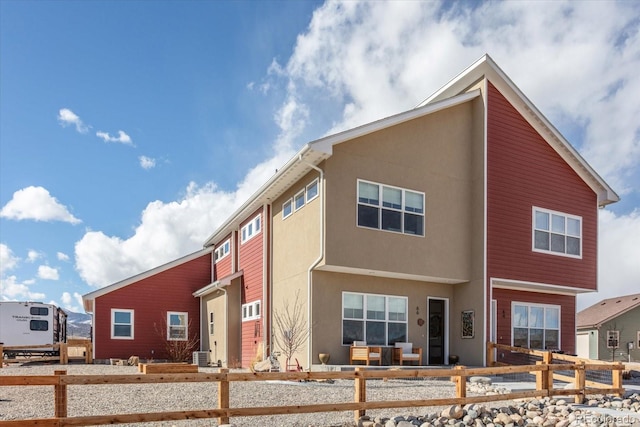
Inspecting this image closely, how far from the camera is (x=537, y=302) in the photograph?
18.0 meters

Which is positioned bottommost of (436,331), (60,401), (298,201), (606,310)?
(606,310)

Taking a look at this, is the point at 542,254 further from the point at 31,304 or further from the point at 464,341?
the point at 31,304

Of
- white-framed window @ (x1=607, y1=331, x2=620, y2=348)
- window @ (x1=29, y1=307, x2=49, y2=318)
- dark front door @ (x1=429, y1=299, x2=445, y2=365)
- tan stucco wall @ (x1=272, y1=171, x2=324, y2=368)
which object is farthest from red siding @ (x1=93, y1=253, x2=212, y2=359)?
white-framed window @ (x1=607, y1=331, x2=620, y2=348)

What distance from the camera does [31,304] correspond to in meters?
24.8

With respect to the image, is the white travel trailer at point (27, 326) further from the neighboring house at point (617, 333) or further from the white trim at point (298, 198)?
the neighboring house at point (617, 333)

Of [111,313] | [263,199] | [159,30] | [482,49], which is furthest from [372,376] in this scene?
[111,313]

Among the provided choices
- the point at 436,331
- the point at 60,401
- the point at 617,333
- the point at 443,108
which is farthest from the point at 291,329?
the point at 617,333

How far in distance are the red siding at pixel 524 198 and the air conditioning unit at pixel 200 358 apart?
36.2ft

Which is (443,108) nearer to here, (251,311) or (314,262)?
(314,262)

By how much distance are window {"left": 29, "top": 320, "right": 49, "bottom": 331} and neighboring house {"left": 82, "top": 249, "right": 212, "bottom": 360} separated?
2434mm

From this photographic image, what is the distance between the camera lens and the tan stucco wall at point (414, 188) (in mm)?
13927

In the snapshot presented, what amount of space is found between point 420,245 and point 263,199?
18.5ft

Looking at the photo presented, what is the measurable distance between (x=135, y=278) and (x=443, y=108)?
50.4 ft

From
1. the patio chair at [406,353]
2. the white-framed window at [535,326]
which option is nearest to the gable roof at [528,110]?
the white-framed window at [535,326]
